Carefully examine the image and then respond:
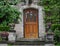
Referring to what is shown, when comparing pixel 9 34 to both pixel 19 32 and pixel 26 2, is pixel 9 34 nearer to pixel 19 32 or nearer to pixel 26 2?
pixel 19 32

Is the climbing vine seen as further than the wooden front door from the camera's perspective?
No

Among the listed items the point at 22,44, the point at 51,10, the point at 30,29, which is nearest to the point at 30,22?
the point at 30,29

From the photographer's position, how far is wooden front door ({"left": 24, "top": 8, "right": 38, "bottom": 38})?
1798cm

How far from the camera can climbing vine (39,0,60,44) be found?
16.5 metres

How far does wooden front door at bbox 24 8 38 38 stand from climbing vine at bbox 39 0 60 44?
33.9 inches

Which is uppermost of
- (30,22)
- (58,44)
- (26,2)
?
(26,2)

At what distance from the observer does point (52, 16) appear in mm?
17219

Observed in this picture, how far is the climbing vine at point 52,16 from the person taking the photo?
16.5 m

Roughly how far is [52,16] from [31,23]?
65.7 inches

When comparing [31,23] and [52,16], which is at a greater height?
[52,16]

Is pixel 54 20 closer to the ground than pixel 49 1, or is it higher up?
closer to the ground

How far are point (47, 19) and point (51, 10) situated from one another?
659mm

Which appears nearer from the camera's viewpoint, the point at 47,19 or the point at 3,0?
the point at 3,0

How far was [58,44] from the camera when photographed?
1583 centimetres
